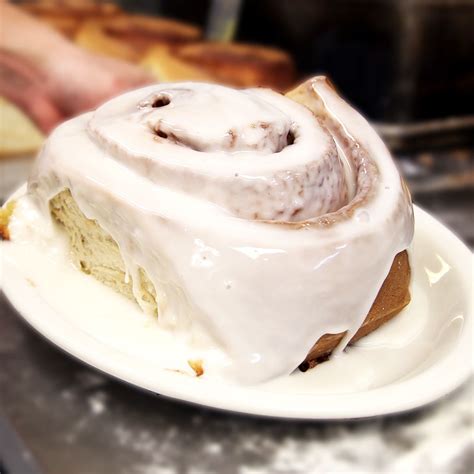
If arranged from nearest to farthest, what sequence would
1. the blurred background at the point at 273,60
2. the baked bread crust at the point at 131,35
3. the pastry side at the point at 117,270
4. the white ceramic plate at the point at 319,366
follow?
the white ceramic plate at the point at 319,366 < the pastry side at the point at 117,270 < the blurred background at the point at 273,60 < the baked bread crust at the point at 131,35


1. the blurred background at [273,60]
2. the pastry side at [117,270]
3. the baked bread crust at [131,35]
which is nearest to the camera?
the pastry side at [117,270]

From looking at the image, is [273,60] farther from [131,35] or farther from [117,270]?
[117,270]

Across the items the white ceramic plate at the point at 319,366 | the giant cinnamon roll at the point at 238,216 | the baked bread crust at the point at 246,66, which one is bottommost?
the baked bread crust at the point at 246,66

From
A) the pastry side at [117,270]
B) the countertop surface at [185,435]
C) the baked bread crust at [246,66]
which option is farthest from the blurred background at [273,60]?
the countertop surface at [185,435]

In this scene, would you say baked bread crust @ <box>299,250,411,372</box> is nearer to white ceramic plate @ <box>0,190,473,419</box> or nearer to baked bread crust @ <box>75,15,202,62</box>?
white ceramic plate @ <box>0,190,473,419</box>

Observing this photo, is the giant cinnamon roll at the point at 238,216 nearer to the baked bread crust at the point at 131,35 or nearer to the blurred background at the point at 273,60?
the blurred background at the point at 273,60

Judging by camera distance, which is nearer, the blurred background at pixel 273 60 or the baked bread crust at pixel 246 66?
the blurred background at pixel 273 60

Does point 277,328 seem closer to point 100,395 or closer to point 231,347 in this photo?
point 231,347

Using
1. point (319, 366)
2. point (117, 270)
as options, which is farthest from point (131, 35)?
point (319, 366)

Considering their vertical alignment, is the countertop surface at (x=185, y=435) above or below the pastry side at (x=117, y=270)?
below
